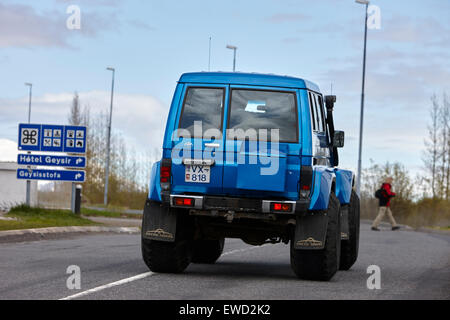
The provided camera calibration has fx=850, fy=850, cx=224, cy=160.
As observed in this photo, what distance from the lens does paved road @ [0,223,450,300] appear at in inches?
339

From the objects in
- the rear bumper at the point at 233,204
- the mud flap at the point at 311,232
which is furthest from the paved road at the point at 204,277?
the rear bumper at the point at 233,204

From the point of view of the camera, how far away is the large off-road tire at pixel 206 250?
12984 millimetres

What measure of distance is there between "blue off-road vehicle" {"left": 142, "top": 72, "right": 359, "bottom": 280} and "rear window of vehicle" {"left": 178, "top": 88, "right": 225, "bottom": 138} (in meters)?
0.01

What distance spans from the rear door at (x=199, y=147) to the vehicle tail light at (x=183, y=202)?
118 mm

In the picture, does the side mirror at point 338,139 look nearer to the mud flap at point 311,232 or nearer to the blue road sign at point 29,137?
the mud flap at point 311,232

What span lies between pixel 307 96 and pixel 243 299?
3273 millimetres

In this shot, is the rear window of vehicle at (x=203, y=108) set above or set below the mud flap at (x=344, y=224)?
above

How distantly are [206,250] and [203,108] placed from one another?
10.6 ft

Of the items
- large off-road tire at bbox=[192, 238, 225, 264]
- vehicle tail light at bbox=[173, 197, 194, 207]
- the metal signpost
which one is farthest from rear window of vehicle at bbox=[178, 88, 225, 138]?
the metal signpost

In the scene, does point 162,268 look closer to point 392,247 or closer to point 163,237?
point 163,237

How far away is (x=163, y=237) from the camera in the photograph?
1043 centimetres

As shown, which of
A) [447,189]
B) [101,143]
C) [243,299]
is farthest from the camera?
[101,143]

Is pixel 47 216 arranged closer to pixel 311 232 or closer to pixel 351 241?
pixel 351 241

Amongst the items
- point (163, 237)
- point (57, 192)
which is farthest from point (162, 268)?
point (57, 192)
